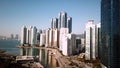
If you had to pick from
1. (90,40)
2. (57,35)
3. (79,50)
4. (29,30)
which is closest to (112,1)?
(90,40)

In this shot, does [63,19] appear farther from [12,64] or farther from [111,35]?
[12,64]

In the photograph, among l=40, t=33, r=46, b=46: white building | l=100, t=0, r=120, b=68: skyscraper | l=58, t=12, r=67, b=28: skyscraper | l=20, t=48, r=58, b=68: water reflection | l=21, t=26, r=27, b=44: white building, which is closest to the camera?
l=100, t=0, r=120, b=68: skyscraper

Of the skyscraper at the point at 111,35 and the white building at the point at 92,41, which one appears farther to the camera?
the white building at the point at 92,41

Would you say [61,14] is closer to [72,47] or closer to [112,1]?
[72,47]

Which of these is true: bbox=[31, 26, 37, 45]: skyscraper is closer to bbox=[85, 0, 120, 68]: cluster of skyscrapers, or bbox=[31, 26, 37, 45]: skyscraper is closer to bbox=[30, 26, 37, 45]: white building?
bbox=[30, 26, 37, 45]: white building

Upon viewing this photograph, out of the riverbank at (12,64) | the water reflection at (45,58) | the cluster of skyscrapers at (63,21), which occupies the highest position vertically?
the cluster of skyscrapers at (63,21)

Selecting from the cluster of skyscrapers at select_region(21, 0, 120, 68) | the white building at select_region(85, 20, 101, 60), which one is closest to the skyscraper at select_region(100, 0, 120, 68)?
the cluster of skyscrapers at select_region(21, 0, 120, 68)

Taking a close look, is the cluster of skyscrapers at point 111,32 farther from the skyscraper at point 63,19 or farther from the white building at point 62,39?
the skyscraper at point 63,19

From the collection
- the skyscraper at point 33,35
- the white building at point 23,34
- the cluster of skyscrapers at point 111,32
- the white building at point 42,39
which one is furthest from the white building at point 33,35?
the cluster of skyscrapers at point 111,32

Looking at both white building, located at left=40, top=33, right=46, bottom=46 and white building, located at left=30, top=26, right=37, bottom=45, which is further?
white building, located at left=40, top=33, right=46, bottom=46
